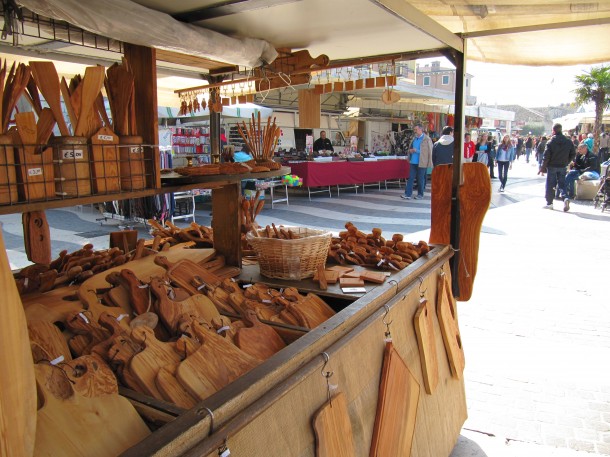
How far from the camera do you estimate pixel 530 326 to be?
4277 millimetres

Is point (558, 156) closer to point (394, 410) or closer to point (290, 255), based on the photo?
point (290, 255)

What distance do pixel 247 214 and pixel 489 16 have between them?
201 centimetres

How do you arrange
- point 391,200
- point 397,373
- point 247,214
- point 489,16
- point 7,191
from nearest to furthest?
point 7,191 → point 397,373 → point 247,214 → point 489,16 → point 391,200

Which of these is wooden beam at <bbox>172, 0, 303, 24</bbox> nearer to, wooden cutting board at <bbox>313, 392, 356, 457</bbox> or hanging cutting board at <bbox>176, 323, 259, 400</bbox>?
hanging cutting board at <bbox>176, 323, 259, 400</bbox>

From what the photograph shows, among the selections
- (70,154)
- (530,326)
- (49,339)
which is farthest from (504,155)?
(49,339)

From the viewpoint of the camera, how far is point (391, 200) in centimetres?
1195

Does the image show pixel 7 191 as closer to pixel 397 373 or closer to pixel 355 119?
pixel 397 373

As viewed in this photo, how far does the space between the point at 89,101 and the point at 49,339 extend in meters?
0.69

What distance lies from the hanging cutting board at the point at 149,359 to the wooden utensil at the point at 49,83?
2.10ft

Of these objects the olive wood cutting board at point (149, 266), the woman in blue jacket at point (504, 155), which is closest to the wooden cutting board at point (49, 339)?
the olive wood cutting board at point (149, 266)

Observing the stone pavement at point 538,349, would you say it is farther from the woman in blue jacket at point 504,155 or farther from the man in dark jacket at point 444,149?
the woman in blue jacket at point 504,155

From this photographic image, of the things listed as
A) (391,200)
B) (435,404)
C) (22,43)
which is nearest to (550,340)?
(435,404)

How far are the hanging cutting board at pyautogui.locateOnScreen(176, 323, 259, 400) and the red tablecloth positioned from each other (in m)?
9.37

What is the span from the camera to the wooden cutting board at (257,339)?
1526 millimetres
